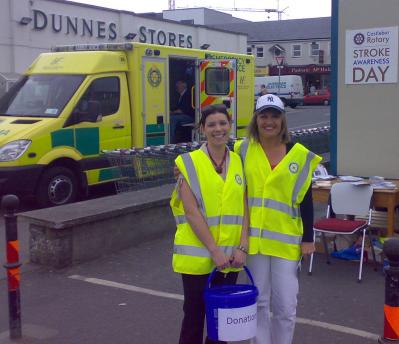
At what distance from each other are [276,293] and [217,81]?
10095 mm

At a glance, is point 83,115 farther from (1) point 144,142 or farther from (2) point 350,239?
(2) point 350,239

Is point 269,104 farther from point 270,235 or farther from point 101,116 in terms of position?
point 101,116

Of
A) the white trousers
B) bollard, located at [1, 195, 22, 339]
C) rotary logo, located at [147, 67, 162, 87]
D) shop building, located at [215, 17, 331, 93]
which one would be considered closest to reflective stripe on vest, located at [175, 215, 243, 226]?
the white trousers

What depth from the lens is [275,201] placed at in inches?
152

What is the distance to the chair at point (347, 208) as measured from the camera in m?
6.44

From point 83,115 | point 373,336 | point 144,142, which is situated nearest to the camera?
point 373,336

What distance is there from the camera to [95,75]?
10719mm

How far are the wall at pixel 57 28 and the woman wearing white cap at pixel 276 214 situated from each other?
22.3 m

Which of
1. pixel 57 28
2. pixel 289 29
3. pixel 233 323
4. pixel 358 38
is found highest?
pixel 289 29

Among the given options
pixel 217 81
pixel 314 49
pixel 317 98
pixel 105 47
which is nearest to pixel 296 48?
pixel 314 49

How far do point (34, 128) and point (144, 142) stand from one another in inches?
94.3

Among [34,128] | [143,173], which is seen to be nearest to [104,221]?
[143,173]

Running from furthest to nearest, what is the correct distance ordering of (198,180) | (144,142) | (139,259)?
(144,142) < (139,259) < (198,180)

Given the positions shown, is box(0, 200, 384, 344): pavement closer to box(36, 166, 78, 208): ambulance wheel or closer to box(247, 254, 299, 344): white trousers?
box(247, 254, 299, 344): white trousers
